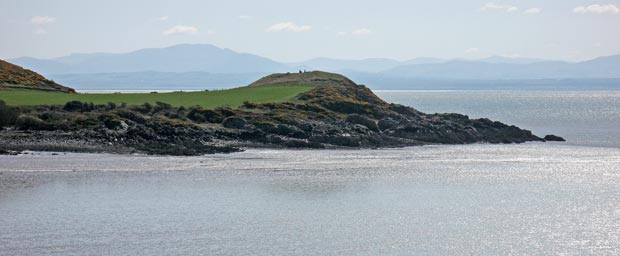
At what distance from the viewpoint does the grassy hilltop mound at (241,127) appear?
66625 mm

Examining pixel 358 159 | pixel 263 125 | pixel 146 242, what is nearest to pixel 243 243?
pixel 146 242

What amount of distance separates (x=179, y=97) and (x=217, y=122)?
21880mm

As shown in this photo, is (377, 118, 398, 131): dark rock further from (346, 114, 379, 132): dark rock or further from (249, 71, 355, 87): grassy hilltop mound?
(249, 71, 355, 87): grassy hilltop mound

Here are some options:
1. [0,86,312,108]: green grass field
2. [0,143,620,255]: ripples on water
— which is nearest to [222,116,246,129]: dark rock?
[0,143,620,255]: ripples on water

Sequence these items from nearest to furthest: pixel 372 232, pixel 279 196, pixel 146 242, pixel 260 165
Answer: pixel 146 242
pixel 372 232
pixel 279 196
pixel 260 165

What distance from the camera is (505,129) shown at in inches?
3381

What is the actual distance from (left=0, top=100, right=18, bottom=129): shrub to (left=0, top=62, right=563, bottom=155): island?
0.08 m

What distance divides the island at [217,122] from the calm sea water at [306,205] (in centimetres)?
506

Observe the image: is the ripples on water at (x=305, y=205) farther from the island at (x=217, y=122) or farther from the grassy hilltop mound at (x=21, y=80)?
the grassy hilltop mound at (x=21, y=80)

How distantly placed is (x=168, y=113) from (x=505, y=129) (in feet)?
108

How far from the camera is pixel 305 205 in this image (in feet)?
141

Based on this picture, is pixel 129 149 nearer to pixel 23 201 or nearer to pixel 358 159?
pixel 358 159

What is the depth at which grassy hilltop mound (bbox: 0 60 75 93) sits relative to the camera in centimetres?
9631

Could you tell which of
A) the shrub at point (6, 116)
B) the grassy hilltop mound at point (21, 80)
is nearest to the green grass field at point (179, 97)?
the grassy hilltop mound at point (21, 80)
